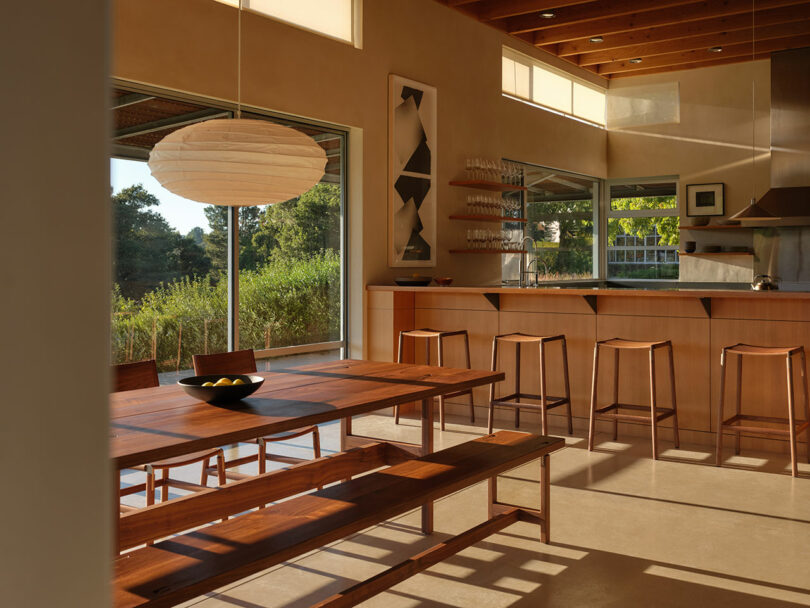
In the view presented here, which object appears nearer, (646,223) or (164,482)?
(164,482)

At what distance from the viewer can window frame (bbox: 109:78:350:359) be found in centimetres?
460

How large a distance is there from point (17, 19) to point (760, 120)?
32.3 ft

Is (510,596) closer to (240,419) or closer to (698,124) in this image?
(240,419)

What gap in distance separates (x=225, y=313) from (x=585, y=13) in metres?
4.71

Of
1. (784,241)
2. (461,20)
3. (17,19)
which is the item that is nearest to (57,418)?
(17,19)

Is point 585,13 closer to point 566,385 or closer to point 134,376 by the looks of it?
point 566,385

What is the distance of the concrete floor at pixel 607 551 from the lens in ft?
8.96

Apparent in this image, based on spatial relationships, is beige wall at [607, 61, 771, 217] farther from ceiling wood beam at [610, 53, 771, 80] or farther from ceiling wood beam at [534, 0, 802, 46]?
ceiling wood beam at [534, 0, 802, 46]

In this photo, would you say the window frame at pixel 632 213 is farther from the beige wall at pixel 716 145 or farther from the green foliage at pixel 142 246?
the green foliage at pixel 142 246

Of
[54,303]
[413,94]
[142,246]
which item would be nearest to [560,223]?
[413,94]

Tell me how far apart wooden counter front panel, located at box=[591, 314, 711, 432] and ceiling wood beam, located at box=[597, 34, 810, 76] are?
188 inches

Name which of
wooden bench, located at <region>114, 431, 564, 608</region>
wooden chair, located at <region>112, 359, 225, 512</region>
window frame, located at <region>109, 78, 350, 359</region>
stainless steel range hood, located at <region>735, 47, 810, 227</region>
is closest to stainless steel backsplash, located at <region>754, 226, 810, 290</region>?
stainless steel range hood, located at <region>735, 47, 810, 227</region>

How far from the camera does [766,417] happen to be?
4.87 meters

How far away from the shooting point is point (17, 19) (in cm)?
62
